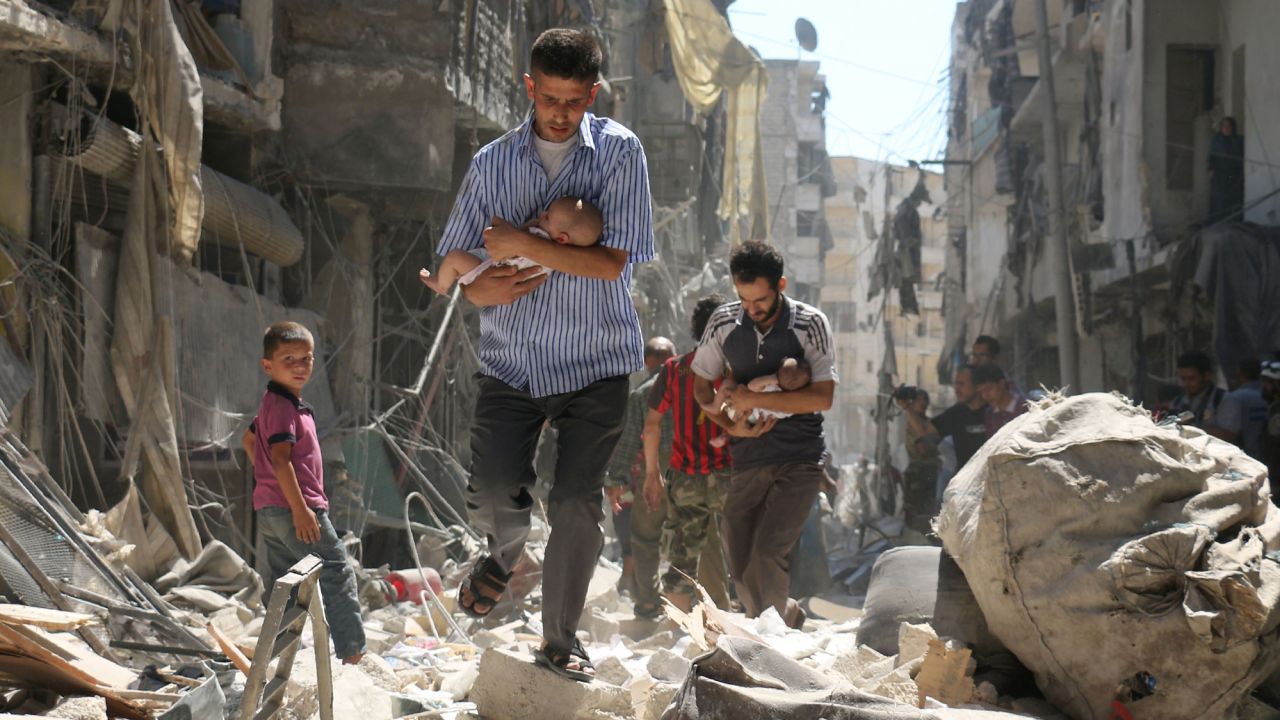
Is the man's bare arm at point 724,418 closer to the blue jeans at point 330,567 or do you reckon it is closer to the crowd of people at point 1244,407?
the blue jeans at point 330,567

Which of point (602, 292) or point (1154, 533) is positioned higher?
point (602, 292)

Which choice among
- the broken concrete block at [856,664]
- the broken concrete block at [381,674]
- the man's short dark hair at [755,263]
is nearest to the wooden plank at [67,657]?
the broken concrete block at [381,674]

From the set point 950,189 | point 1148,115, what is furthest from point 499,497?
point 950,189

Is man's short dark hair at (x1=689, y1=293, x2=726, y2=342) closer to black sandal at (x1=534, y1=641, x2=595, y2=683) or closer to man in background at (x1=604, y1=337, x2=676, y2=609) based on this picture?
man in background at (x1=604, y1=337, x2=676, y2=609)

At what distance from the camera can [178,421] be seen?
7.99 metres

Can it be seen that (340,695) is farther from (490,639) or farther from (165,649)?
(490,639)

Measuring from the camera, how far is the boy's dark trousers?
13.8 feet

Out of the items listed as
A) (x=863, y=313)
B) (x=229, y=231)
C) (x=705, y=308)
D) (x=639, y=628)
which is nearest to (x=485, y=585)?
(x=705, y=308)

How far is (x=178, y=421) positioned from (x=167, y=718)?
493 cm

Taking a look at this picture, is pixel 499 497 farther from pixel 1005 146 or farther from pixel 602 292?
pixel 1005 146

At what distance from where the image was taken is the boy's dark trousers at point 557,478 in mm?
4195

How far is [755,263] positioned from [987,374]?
6.83 metres

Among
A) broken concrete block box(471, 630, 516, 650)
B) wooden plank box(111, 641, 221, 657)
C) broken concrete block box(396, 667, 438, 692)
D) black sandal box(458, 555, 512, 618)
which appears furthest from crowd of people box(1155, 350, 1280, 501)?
wooden plank box(111, 641, 221, 657)

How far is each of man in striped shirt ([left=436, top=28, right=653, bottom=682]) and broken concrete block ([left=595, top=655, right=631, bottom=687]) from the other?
0.75 meters
